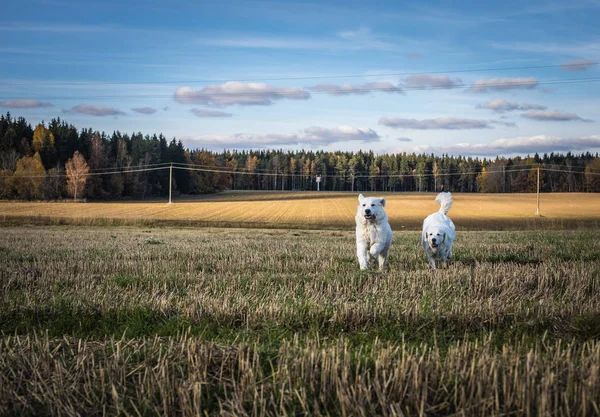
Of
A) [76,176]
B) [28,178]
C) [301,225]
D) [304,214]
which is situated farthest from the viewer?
[76,176]

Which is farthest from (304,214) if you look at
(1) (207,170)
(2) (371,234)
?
(1) (207,170)

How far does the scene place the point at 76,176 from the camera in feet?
295

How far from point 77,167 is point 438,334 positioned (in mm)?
96354

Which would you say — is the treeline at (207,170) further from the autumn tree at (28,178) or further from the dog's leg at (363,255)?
the dog's leg at (363,255)

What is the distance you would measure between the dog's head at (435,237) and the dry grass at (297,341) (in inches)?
28.4

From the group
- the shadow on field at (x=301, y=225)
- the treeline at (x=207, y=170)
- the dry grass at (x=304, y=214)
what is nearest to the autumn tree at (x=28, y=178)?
the treeline at (x=207, y=170)

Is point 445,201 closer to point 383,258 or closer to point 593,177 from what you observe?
point 383,258

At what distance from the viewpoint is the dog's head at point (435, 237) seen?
473 inches

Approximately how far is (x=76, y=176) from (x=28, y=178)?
25.8 feet

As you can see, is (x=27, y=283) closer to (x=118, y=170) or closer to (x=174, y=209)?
(x=174, y=209)

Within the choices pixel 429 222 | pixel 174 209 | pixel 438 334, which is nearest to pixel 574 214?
pixel 174 209

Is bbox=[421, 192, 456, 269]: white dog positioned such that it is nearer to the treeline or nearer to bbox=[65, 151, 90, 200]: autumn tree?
the treeline

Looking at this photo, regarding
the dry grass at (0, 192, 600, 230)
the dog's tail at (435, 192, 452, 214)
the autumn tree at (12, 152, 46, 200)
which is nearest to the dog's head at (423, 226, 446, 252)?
the dog's tail at (435, 192, 452, 214)

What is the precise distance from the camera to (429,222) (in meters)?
13.5
